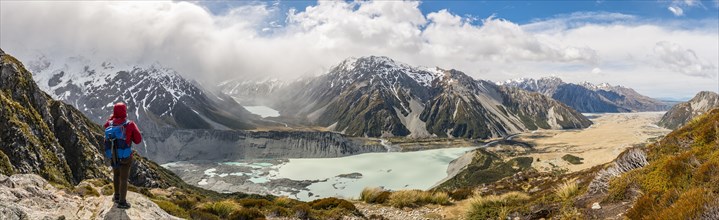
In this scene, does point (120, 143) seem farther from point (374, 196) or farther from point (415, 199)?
point (374, 196)

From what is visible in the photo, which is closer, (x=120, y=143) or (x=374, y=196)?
(x=120, y=143)

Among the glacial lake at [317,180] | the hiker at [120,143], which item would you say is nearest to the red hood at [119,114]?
the hiker at [120,143]

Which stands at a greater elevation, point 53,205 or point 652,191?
point 652,191

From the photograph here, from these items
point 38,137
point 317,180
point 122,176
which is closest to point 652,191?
point 122,176

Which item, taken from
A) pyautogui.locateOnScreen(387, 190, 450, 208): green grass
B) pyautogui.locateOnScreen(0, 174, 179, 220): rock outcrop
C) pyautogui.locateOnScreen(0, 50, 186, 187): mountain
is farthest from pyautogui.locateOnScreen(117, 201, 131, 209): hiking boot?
pyautogui.locateOnScreen(0, 50, 186, 187): mountain

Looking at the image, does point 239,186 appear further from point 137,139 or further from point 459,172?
point 137,139

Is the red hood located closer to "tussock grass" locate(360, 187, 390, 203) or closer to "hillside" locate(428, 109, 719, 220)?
"hillside" locate(428, 109, 719, 220)

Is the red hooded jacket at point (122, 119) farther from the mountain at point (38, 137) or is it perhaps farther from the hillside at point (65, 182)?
the mountain at point (38, 137)
